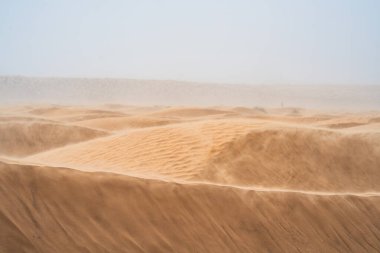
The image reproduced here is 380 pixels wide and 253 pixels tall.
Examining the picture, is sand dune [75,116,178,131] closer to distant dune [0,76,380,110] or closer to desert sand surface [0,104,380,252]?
desert sand surface [0,104,380,252]

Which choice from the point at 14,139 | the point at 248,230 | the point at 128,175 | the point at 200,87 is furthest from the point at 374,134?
the point at 200,87

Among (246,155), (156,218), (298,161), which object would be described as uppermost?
(156,218)

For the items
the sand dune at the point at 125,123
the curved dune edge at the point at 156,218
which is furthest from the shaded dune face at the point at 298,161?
the sand dune at the point at 125,123

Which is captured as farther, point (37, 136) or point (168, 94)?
point (168, 94)

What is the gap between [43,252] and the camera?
14.5ft

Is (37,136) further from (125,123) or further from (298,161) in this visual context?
(298,161)

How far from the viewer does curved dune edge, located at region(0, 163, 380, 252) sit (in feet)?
15.4

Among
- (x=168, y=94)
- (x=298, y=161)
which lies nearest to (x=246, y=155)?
(x=298, y=161)

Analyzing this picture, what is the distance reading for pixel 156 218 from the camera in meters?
5.36

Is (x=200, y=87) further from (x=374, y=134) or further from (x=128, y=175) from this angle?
(x=128, y=175)

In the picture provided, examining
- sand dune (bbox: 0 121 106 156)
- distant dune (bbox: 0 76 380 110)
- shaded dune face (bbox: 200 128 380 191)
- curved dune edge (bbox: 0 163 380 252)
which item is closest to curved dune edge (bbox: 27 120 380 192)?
shaded dune face (bbox: 200 128 380 191)

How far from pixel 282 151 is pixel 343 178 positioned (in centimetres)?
156

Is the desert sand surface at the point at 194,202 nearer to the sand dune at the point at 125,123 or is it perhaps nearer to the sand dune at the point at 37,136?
the sand dune at the point at 37,136

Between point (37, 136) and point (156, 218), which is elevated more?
point (156, 218)
